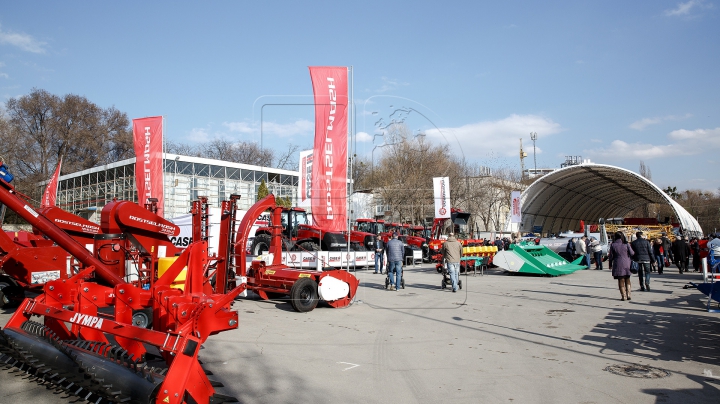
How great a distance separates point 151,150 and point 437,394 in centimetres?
1747

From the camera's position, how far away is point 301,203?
41.1 ft

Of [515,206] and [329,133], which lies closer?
[329,133]

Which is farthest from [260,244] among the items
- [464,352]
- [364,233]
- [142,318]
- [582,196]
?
[582,196]

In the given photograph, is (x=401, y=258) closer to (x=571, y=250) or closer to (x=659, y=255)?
(x=659, y=255)

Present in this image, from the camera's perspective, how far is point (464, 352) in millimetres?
7176

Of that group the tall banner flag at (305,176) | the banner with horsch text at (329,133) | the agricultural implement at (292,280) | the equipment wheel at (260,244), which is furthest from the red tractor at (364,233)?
the agricultural implement at (292,280)

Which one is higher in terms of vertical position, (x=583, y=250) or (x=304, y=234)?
(x=304, y=234)

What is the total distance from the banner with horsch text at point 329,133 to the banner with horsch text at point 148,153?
386 inches

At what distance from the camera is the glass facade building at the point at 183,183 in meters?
32.4

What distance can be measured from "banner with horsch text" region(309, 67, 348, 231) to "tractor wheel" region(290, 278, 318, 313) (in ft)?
7.53

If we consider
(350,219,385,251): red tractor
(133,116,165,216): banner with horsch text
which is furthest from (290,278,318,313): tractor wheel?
(350,219,385,251): red tractor

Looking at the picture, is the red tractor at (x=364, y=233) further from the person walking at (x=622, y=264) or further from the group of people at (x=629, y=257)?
the person walking at (x=622, y=264)

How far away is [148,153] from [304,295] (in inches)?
478

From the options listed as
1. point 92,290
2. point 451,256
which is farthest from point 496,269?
point 92,290
